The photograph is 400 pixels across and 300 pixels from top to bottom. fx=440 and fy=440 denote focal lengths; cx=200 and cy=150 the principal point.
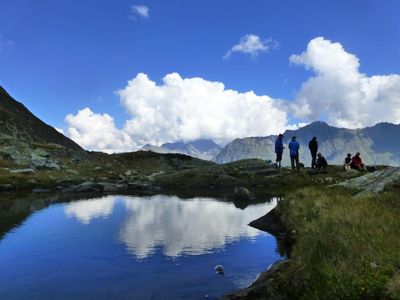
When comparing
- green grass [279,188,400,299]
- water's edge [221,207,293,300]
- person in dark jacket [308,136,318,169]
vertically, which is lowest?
water's edge [221,207,293,300]

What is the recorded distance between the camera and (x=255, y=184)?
240 ft

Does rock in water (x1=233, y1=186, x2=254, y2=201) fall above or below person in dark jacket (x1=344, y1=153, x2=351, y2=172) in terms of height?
below

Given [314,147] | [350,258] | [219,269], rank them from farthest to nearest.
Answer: [314,147] → [219,269] → [350,258]

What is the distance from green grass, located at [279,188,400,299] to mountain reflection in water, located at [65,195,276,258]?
11.5m

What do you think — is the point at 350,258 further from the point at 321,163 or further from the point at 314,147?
the point at 321,163

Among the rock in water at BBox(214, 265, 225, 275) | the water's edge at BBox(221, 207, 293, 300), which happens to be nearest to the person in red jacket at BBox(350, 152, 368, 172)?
the water's edge at BBox(221, 207, 293, 300)

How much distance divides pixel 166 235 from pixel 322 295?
70.9 ft

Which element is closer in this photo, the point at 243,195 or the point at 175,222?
the point at 175,222

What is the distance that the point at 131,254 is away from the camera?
1035 inches

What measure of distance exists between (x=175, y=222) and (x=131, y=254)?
12910 millimetres

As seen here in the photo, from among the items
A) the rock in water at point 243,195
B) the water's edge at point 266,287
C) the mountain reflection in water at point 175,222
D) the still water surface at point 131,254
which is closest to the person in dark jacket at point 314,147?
the rock in water at point 243,195

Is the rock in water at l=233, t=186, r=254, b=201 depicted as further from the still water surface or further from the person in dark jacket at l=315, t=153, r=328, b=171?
the still water surface

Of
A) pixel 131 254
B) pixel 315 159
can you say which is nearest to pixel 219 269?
pixel 131 254

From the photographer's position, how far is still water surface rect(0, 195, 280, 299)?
1956cm
